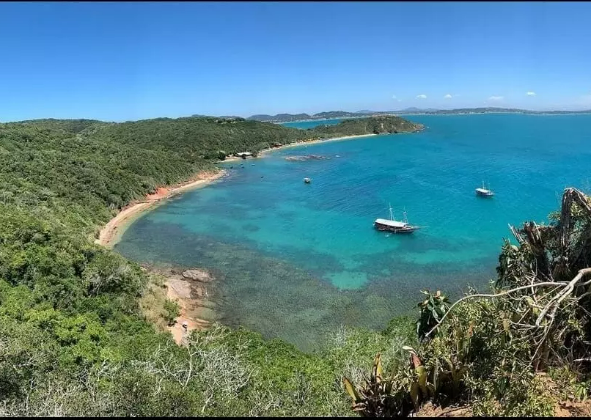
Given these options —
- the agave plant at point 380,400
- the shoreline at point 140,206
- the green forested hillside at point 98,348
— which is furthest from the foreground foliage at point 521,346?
the shoreline at point 140,206

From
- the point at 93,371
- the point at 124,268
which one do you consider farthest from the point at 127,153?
the point at 93,371

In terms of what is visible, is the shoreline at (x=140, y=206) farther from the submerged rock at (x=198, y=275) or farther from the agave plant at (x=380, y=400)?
the agave plant at (x=380, y=400)

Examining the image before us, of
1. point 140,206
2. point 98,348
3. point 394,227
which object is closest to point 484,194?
point 394,227

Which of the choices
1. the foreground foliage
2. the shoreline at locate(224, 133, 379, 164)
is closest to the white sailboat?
the foreground foliage

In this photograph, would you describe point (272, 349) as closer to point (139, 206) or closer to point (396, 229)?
point (396, 229)

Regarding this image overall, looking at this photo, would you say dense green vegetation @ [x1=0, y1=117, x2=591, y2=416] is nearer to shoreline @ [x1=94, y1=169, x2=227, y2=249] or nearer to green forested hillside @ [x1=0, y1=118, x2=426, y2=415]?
green forested hillside @ [x1=0, y1=118, x2=426, y2=415]

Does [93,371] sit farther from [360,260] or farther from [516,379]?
[360,260]
